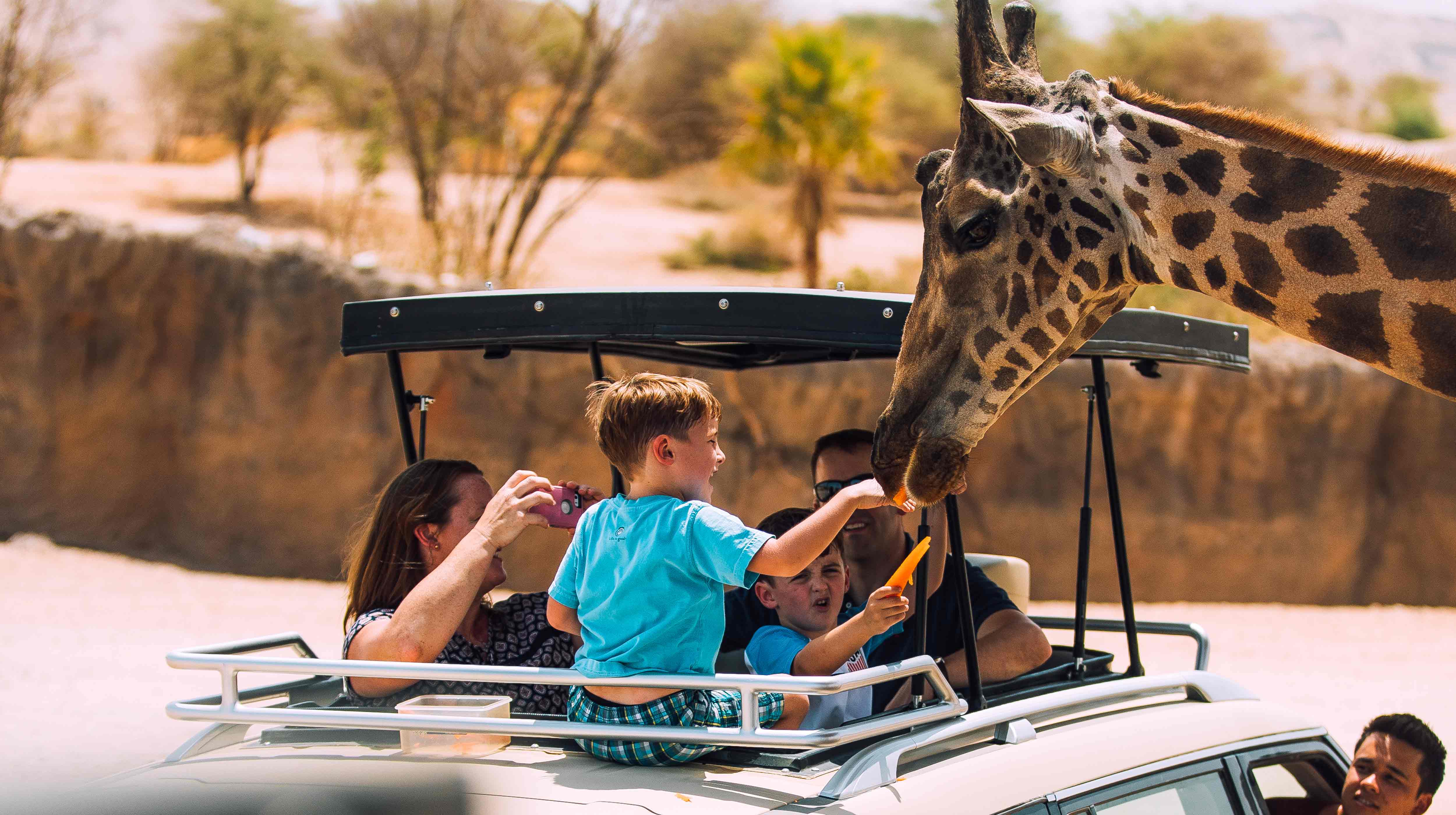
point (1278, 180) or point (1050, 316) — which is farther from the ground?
point (1278, 180)

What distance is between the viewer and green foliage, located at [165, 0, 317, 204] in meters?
29.1

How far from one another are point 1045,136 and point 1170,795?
159 cm

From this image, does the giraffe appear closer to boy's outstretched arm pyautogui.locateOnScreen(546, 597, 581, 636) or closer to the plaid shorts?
the plaid shorts

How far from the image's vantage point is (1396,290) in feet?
8.17

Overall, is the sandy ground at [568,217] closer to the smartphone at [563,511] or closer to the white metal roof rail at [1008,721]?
the smartphone at [563,511]

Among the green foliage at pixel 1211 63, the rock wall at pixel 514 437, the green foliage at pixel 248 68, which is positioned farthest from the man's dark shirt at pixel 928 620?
the green foliage at pixel 1211 63

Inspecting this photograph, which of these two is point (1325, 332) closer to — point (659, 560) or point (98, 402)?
point (659, 560)

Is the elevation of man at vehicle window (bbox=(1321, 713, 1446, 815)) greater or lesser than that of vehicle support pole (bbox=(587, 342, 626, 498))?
lesser

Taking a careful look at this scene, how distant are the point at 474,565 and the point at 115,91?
199 feet

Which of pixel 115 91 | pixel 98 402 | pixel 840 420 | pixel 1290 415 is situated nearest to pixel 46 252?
pixel 98 402

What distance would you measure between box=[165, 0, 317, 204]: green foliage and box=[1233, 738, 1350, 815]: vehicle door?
28312 mm

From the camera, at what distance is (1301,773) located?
12.4 ft

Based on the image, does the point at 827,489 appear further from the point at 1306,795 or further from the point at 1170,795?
the point at 1306,795

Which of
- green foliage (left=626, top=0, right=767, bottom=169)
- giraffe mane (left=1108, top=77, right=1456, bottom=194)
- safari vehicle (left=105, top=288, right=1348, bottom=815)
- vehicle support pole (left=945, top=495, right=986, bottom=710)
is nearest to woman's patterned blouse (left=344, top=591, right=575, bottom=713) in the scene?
safari vehicle (left=105, top=288, right=1348, bottom=815)
